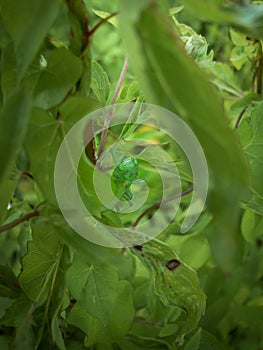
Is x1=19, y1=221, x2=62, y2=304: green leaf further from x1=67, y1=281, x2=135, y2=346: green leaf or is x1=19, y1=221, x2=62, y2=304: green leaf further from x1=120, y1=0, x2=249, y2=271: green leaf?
x1=120, y1=0, x2=249, y2=271: green leaf

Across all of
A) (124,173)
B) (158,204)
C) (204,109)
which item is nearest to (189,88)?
(204,109)

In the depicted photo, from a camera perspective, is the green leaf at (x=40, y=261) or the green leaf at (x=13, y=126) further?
the green leaf at (x=40, y=261)

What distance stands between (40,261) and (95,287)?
0.12ft

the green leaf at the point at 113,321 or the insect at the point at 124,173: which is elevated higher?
the insect at the point at 124,173

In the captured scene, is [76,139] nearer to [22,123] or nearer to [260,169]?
[22,123]

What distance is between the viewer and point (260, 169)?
0.39m

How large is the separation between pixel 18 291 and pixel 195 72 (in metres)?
0.26

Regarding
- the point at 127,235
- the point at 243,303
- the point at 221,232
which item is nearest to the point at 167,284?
the point at 127,235

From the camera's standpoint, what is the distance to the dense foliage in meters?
0.19

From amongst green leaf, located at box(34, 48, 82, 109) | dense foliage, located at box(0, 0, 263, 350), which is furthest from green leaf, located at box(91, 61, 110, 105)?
green leaf, located at box(34, 48, 82, 109)

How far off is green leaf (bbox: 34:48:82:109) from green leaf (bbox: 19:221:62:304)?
10 cm

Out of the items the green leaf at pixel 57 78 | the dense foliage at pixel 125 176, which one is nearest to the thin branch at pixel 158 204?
the dense foliage at pixel 125 176

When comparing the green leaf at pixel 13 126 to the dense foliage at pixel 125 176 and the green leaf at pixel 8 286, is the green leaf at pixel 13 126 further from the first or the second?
the green leaf at pixel 8 286

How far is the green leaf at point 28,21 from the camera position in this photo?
0.21 m
